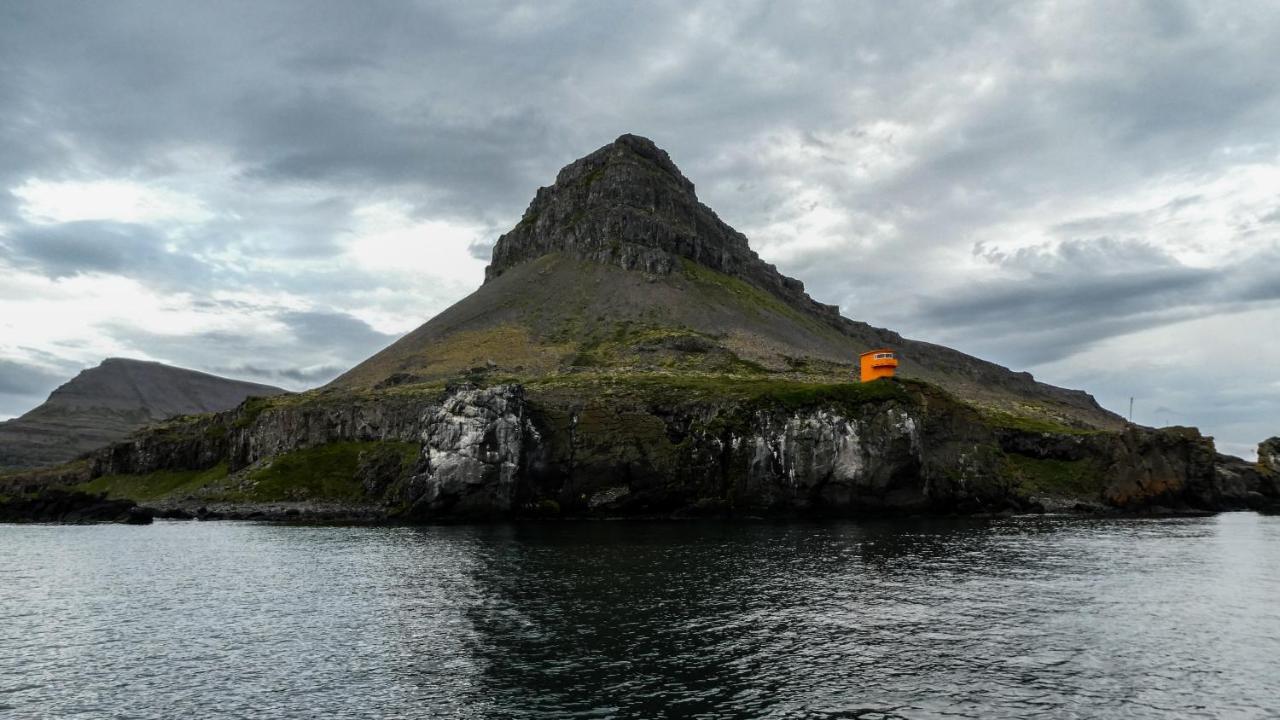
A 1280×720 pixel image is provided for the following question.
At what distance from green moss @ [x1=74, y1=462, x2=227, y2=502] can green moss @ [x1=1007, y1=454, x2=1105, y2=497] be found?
558 ft

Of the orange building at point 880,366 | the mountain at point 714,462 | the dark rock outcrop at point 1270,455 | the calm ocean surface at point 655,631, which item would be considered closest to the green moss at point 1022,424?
the mountain at point 714,462

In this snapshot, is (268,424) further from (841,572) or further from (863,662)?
(863,662)

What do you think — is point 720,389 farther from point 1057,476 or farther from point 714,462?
point 1057,476

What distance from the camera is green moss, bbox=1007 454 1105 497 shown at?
14412 centimetres

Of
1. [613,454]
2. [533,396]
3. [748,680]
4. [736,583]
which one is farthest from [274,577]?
[533,396]

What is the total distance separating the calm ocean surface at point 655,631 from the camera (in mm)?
33969

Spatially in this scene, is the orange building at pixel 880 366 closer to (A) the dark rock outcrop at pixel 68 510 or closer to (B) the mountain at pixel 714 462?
(B) the mountain at pixel 714 462

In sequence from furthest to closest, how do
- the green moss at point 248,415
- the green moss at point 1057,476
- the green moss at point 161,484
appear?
the green moss at point 248,415, the green moss at point 161,484, the green moss at point 1057,476

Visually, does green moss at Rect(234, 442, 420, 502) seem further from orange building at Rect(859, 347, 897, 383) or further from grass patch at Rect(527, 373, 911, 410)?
orange building at Rect(859, 347, 897, 383)

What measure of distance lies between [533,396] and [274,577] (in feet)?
249

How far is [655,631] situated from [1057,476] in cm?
13086

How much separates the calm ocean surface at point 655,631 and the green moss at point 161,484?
9731cm

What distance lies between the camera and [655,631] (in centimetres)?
4569

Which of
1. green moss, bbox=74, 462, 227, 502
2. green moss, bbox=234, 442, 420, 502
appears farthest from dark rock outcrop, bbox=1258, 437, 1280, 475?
green moss, bbox=74, 462, 227, 502
